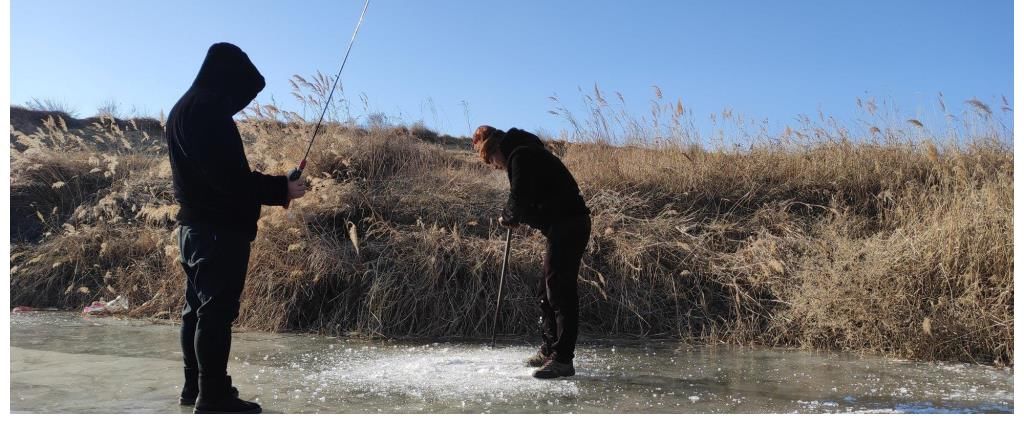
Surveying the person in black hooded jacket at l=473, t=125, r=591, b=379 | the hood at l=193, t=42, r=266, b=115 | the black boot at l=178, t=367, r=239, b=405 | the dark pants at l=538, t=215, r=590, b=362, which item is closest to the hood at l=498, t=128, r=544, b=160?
the person in black hooded jacket at l=473, t=125, r=591, b=379

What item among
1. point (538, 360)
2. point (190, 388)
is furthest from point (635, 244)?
point (190, 388)

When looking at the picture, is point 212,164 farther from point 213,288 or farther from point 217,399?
point 217,399

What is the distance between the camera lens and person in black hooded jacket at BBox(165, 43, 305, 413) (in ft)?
11.5

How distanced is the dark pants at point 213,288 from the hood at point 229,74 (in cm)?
59

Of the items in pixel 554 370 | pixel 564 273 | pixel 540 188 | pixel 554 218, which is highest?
pixel 540 188

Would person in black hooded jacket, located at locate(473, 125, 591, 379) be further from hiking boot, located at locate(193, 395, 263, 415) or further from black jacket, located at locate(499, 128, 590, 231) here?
hiking boot, located at locate(193, 395, 263, 415)

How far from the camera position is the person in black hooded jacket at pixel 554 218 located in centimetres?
461

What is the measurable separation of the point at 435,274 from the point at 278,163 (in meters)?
2.22

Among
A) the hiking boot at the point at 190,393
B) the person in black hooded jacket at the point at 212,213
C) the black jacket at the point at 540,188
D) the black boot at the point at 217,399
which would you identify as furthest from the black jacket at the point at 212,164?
the black jacket at the point at 540,188

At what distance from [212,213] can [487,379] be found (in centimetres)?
180

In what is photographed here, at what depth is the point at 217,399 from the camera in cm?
357

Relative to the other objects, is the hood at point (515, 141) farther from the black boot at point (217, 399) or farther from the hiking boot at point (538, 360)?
the black boot at point (217, 399)

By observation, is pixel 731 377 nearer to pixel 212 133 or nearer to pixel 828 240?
pixel 828 240

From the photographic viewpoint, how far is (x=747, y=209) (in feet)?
26.4
